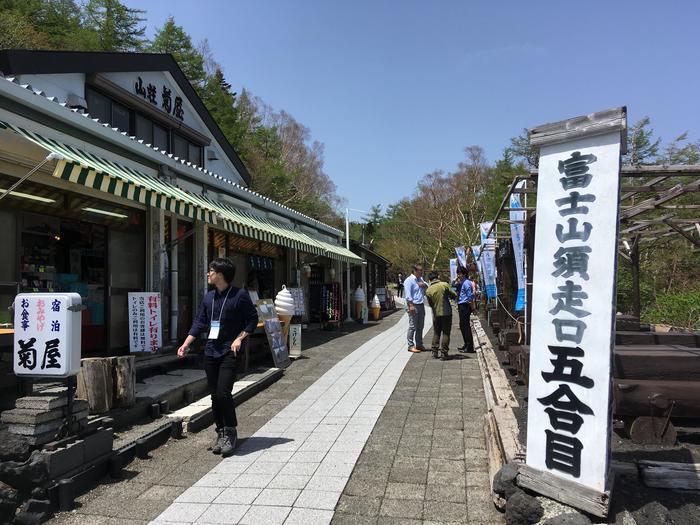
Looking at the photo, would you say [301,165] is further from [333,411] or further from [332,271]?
[333,411]

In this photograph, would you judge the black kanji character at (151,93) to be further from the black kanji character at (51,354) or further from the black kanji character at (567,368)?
the black kanji character at (567,368)

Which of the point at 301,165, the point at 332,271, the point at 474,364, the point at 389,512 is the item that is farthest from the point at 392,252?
the point at 389,512

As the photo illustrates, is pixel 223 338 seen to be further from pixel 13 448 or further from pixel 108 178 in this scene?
pixel 108 178

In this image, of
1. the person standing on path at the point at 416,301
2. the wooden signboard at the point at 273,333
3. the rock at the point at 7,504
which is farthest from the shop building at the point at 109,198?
the person standing on path at the point at 416,301

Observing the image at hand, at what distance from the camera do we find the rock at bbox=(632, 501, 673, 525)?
3226 millimetres

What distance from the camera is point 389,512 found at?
3.76m

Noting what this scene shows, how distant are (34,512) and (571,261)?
14.2 ft

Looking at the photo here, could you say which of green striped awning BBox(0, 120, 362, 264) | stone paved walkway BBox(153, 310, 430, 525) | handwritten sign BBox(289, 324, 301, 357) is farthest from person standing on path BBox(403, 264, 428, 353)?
green striped awning BBox(0, 120, 362, 264)

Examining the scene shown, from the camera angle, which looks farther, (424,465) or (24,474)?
(424,465)

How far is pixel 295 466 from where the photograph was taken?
4715 millimetres

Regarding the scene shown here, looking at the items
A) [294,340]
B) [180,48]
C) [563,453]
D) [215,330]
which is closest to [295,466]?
[215,330]

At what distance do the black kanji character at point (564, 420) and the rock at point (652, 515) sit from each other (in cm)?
66

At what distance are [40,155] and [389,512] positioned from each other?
5699 mm

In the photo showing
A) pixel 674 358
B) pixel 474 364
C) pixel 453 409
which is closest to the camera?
pixel 674 358
